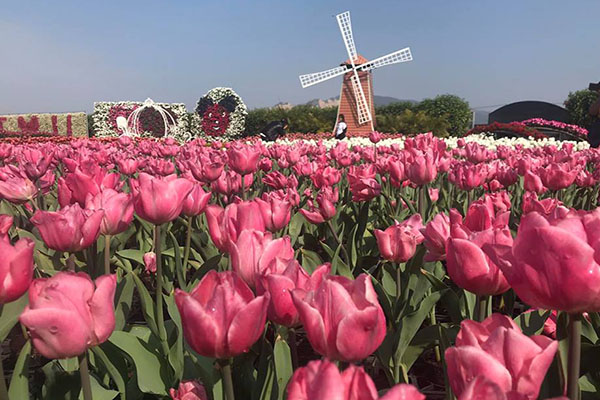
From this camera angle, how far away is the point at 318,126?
→ 105 ft

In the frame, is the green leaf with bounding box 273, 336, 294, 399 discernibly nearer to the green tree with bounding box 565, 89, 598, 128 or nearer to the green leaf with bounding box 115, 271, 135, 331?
the green leaf with bounding box 115, 271, 135, 331

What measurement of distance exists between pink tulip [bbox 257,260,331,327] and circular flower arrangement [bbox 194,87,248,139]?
3158 cm

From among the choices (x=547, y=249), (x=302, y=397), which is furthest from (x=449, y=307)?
(x=302, y=397)

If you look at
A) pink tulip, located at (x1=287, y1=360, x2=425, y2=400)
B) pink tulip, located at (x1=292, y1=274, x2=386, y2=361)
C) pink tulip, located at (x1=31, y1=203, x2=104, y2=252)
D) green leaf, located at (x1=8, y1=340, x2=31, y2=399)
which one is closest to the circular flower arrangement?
pink tulip, located at (x1=31, y1=203, x2=104, y2=252)

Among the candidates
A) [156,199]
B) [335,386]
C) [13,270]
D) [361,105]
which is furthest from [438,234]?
[361,105]

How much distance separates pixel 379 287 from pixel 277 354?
813 millimetres

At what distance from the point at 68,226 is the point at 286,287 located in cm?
81

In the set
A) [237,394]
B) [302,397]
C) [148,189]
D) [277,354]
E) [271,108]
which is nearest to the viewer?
[302,397]

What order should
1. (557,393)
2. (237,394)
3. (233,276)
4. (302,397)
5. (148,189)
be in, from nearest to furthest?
(302,397) < (233,276) < (557,393) < (237,394) < (148,189)

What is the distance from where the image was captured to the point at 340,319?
2.68 feet

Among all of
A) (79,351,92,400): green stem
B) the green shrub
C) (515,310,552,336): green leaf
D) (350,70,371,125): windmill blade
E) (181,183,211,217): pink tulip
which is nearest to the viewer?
(79,351,92,400): green stem

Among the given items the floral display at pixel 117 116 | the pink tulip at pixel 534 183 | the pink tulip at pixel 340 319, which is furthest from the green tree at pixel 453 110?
the pink tulip at pixel 340 319

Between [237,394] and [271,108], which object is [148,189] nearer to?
[237,394]

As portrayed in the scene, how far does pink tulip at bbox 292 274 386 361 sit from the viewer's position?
802mm
